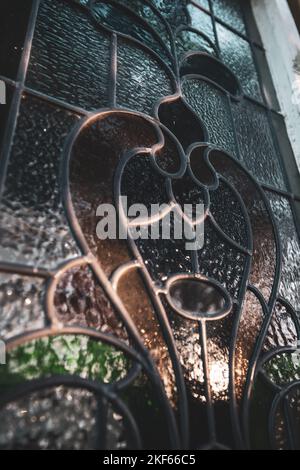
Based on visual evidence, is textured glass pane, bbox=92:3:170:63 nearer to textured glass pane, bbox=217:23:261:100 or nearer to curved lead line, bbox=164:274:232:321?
textured glass pane, bbox=217:23:261:100

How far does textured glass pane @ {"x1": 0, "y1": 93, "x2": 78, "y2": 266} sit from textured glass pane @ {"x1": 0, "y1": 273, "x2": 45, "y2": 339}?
0.04 m

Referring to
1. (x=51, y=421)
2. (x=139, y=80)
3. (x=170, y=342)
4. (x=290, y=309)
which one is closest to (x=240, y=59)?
(x=139, y=80)

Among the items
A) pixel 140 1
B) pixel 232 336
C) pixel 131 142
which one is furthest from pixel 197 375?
pixel 140 1

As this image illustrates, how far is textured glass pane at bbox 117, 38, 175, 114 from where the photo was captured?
1.18 m

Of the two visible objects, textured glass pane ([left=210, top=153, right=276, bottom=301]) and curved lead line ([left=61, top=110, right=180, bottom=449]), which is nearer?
curved lead line ([left=61, top=110, right=180, bottom=449])

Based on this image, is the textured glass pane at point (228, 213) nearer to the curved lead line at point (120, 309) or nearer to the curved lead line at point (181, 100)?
the curved lead line at point (181, 100)

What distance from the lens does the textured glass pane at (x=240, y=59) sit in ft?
5.56

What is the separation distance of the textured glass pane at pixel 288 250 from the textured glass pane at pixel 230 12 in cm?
108

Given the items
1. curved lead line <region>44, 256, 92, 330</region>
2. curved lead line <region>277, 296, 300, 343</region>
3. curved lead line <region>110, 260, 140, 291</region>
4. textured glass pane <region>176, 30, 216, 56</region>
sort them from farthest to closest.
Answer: textured glass pane <region>176, 30, 216, 56</region>
curved lead line <region>277, 296, 300, 343</region>
curved lead line <region>110, 260, 140, 291</region>
curved lead line <region>44, 256, 92, 330</region>

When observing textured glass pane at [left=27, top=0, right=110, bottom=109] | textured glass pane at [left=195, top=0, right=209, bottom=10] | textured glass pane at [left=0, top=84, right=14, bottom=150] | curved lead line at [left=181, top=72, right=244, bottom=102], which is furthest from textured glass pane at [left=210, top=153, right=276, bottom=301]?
textured glass pane at [left=195, top=0, right=209, bottom=10]

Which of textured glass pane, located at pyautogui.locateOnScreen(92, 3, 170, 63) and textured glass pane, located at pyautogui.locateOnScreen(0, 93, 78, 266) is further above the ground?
textured glass pane, located at pyautogui.locateOnScreen(92, 3, 170, 63)

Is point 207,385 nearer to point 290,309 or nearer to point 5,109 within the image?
point 290,309

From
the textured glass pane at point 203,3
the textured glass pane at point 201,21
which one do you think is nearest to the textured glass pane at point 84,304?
the textured glass pane at point 201,21

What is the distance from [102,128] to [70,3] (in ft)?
1.87
